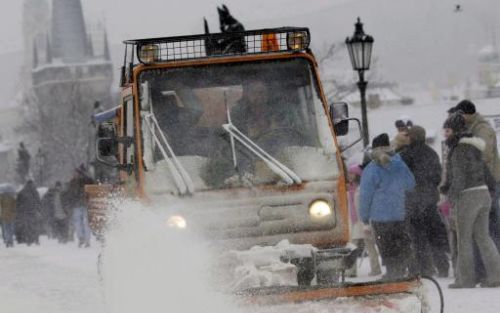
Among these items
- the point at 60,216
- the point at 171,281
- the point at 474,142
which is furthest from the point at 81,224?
the point at 171,281

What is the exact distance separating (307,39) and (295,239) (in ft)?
5.51

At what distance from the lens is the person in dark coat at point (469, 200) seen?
37.6ft

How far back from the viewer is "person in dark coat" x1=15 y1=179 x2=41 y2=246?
30656 millimetres

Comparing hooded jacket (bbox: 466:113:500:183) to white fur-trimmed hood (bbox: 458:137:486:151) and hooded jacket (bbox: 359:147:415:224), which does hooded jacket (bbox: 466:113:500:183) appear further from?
hooded jacket (bbox: 359:147:415:224)

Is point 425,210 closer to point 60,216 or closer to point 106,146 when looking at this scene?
point 106,146

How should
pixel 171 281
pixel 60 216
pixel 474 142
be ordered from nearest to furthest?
pixel 171 281 → pixel 474 142 → pixel 60 216

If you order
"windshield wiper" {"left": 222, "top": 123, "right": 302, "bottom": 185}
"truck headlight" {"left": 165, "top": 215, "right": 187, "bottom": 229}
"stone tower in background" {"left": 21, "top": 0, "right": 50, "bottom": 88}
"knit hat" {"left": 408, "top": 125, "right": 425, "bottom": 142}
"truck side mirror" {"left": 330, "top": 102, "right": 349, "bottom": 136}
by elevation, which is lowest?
"truck headlight" {"left": 165, "top": 215, "right": 187, "bottom": 229}

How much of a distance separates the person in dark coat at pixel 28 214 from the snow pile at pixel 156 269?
22491 millimetres

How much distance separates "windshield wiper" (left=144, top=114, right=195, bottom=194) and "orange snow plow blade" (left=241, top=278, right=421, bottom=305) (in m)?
1.42

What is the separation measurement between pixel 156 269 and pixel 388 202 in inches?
179

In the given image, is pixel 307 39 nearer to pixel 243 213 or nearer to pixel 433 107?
pixel 243 213

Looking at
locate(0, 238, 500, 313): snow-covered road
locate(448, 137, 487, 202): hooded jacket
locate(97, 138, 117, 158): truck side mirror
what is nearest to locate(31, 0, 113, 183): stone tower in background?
locate(0, 238, 500, 313): snow-covered road

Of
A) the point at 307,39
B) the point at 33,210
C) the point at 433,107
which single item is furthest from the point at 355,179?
the point at 433,107

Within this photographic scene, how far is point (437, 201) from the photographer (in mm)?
Result: 13094
